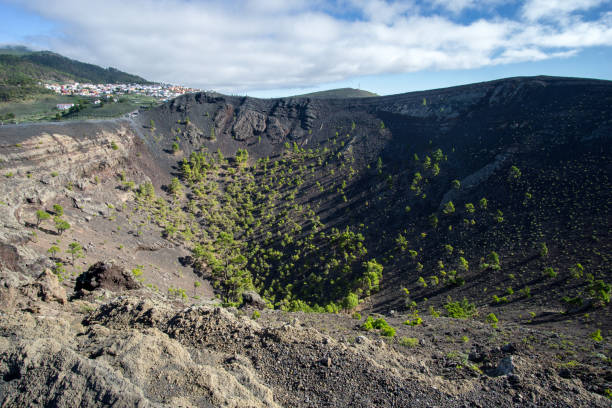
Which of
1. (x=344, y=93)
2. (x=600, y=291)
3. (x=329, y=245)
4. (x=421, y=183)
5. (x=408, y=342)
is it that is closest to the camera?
(x=408, y=342)

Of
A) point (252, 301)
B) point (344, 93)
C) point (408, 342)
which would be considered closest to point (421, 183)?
point (252, 301)

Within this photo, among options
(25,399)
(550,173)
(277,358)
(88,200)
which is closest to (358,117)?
(550,173)

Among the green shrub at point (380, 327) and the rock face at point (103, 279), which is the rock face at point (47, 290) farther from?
the green shrub at point (380, 327)

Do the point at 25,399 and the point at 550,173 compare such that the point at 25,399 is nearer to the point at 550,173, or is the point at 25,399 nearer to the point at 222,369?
the point at 222,369

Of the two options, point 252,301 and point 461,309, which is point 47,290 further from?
point 461,309

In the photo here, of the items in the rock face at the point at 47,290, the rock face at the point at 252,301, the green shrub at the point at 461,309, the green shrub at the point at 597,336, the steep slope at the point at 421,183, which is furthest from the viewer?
the steep slope at the point at 421,183

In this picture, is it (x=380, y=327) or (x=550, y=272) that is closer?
(x=380, y=327)

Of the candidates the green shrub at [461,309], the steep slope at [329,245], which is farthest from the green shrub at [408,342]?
the green shrub at [461,309]

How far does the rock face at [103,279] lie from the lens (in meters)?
19.9

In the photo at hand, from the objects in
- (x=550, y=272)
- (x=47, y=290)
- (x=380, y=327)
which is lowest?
(x=380, y=327)

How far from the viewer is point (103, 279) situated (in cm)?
2003

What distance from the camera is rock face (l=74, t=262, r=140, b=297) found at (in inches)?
784

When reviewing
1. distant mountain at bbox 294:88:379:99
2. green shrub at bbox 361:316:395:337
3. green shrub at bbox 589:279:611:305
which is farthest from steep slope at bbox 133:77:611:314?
distant mountain at bbox 294:88:379:99

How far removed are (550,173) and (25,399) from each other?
5243cm
